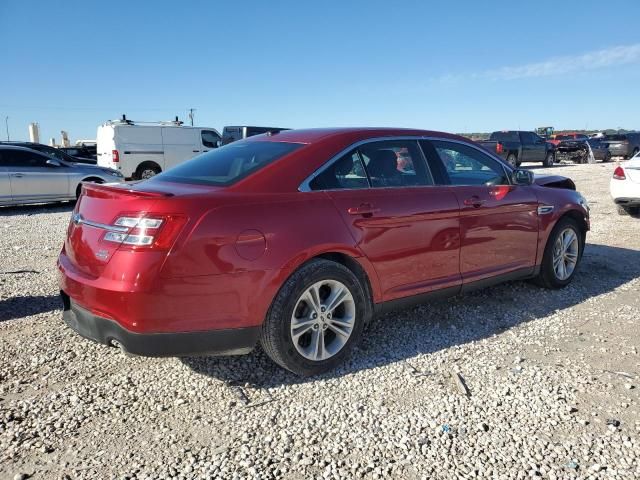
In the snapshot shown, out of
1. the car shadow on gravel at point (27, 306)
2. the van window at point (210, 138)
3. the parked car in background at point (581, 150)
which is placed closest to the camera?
the car shadow on gravel at point (27, 306)

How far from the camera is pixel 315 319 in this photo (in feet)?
10.7

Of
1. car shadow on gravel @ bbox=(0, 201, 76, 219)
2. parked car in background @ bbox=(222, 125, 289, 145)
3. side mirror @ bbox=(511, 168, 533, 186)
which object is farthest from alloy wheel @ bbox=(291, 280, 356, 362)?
parked car in background @ bbox=(222, 125, 289, 145)

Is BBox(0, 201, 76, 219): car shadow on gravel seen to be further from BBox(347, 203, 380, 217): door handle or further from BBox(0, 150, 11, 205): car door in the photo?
BBox(347, 203, 380, 217): door handle

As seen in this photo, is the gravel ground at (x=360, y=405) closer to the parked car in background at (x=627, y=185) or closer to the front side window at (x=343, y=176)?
the front side window at (x=343, y=176)

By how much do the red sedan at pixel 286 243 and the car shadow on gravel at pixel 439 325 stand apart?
0.83ft

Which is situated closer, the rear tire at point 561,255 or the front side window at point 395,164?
the front side window at point 395,164

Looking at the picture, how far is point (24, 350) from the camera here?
3.64 metres

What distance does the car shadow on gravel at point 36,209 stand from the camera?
11.4 m

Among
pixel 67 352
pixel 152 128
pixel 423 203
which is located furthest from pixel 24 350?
pixel 152 128

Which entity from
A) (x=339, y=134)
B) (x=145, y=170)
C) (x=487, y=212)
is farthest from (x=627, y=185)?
(x=145, y=170)

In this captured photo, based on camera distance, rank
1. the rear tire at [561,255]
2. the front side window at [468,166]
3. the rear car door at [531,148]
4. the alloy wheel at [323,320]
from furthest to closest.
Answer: the rear car door at [531,148]
the rear tire at [561,255]
the front side window at [468,166]
the alloy wheel at [323,320]

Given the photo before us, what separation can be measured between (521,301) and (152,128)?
14.0 metres

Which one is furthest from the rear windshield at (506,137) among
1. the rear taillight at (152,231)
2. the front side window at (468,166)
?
the rear taillight at (152,231)

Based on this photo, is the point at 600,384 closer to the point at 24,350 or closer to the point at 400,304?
the point at 400,304
